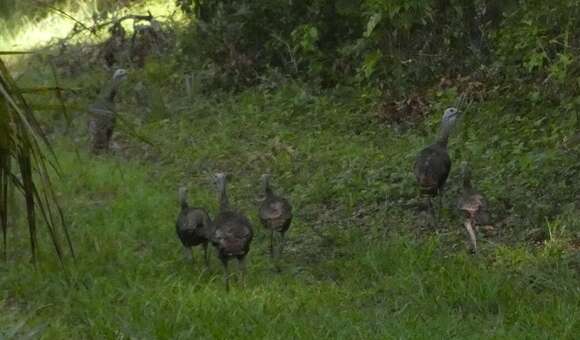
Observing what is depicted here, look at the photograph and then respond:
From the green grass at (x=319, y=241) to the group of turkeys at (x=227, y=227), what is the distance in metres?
0.20

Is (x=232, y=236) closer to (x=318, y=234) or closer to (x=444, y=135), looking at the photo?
(x=318, y=234)

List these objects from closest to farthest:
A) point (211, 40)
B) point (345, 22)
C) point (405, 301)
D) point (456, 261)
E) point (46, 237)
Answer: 1. point (405, 301)
2. point (456, 261)
3. point (46, 237)
4. point (345, 22)
5. point (211, 40)

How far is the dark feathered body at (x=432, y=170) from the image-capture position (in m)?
8.19

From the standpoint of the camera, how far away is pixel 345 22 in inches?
518

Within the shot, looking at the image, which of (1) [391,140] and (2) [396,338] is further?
(1) [391,140]

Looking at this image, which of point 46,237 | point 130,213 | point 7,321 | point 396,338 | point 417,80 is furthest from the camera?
point 417,80

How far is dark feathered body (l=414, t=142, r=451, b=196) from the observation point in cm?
819

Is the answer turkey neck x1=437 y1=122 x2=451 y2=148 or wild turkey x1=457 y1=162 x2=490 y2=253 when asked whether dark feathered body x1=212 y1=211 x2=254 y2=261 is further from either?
turkey neck x1=437 y1=122 x2=451 y2=148

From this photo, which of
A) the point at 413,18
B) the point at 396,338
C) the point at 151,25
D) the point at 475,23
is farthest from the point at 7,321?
the point at 151,25

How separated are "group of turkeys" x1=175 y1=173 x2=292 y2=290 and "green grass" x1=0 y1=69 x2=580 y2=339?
0.20 meters

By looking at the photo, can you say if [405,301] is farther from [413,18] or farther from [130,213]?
[413,18]

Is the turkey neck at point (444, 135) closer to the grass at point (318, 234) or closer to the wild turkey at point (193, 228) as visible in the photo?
the grass at point (318, 234)

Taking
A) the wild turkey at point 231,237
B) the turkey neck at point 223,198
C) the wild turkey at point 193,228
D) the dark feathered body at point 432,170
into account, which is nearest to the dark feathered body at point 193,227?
the wild turkey at point 193,228

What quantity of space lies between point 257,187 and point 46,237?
7.74 feet
